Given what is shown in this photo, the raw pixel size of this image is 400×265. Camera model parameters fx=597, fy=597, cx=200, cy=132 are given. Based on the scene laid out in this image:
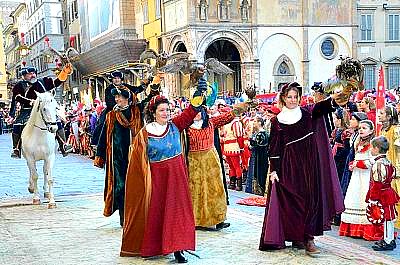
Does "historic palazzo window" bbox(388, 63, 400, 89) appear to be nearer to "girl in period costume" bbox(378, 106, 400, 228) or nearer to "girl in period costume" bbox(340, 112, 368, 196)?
"girl in period costume" bbox(340, 112, 368, 196)

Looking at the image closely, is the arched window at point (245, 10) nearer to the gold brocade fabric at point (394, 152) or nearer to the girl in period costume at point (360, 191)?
the gold brocade fabric at point (394, 152)

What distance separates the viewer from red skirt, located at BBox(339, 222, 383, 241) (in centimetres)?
708

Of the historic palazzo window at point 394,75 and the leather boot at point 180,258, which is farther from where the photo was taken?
the historic palazzo window at point 394,75

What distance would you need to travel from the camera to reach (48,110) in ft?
30.9

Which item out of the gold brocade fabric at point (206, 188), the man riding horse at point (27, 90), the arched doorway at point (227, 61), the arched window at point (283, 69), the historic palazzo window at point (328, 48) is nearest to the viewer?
the gold brocade fabric at point (206, 188)

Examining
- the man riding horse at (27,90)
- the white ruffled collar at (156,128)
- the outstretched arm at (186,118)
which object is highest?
the man riding horse at (27,90)

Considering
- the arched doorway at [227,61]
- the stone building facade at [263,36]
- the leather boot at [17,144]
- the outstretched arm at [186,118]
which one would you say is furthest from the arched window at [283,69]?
the outstretched arm at [186,118]

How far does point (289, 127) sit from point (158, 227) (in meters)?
1.75

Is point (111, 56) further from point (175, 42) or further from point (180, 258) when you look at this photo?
point (180, 258)

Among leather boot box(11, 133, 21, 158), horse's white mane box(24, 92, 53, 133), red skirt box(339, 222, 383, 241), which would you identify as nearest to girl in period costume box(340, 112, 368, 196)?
red skirt box(339, 222, 383, 241)

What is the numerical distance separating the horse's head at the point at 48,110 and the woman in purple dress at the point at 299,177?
13.8ft

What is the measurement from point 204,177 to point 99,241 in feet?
5.08

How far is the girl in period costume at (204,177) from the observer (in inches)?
301

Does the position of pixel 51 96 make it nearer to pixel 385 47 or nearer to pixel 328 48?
pixel 328 48
